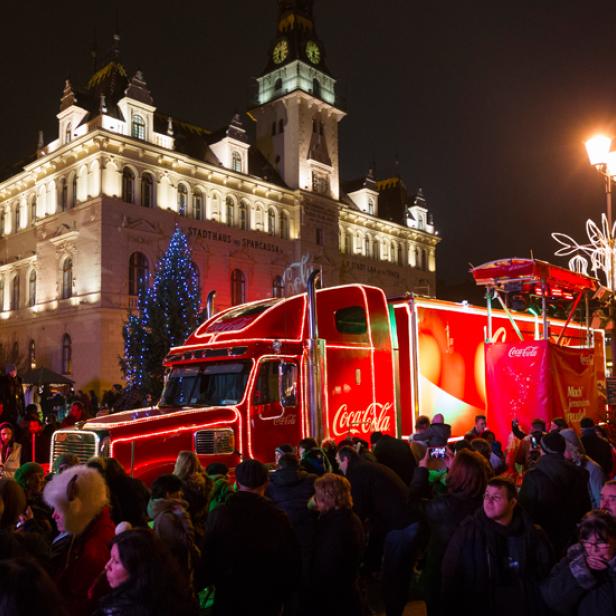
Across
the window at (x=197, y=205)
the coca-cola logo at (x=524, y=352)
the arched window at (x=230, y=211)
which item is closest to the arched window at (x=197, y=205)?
the window at (x=197, y=205)

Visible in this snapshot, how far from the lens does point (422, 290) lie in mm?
55625

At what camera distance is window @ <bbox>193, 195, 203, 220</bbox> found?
37.7 m

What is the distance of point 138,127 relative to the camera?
116 feet

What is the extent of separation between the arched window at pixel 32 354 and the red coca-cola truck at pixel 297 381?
28.9 meters

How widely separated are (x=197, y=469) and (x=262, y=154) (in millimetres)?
43509

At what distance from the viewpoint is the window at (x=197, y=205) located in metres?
37.7

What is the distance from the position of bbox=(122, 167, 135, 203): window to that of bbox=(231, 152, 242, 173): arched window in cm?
778

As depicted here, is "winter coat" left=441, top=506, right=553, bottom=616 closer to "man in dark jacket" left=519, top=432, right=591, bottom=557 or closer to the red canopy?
"man in dark jacket" left=519, top=432, right=591, bottom=557

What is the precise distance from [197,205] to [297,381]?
29.4 meters

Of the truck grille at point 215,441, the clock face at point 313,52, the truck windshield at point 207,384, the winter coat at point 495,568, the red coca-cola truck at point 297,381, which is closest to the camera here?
the winter coat at point 495,568

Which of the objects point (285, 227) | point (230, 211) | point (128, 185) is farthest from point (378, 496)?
point (285, 227)

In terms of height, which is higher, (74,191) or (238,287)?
(74,191)

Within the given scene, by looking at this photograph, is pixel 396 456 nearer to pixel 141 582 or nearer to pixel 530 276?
pixel 141 582

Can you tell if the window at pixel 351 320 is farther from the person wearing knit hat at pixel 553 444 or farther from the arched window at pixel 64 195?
the arched window at pixel 64 195
